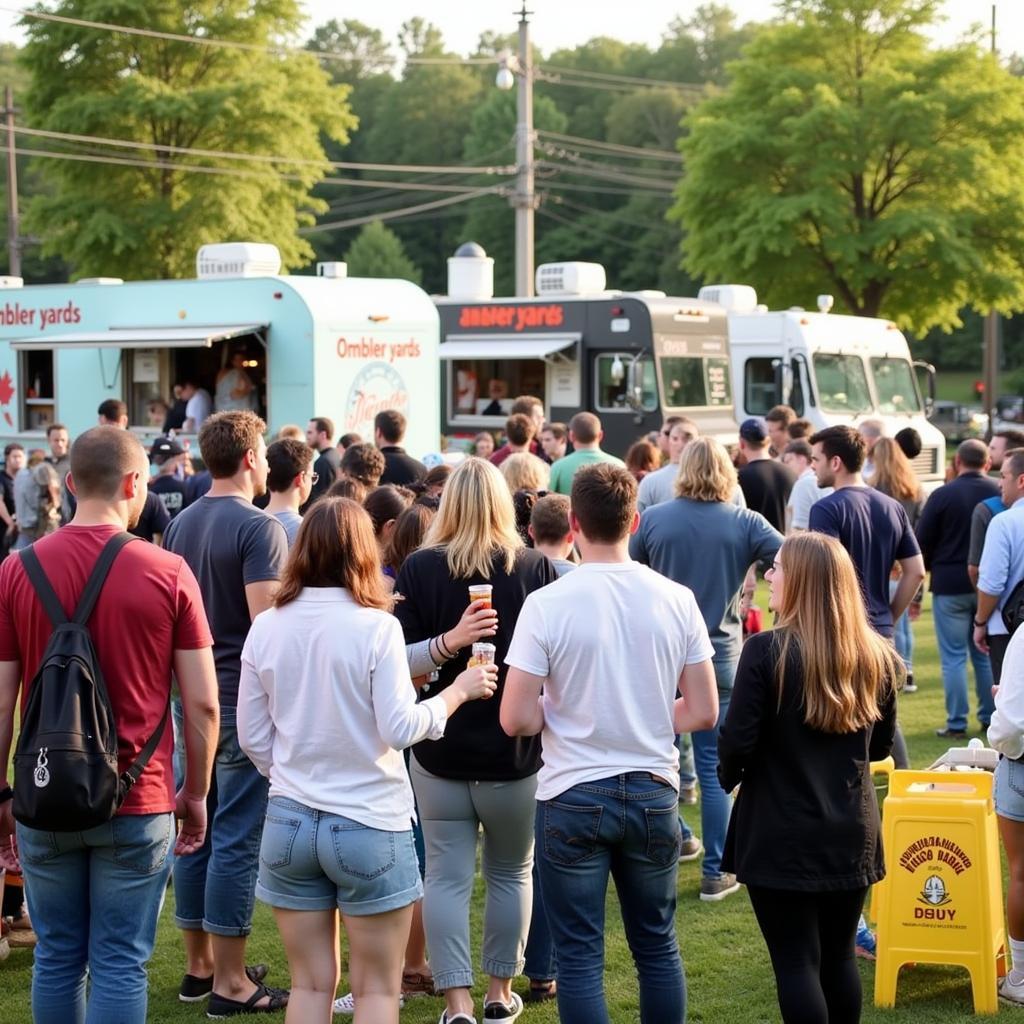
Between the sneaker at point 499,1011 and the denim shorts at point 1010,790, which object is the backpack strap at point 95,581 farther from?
the denim shorts at point 1010,790

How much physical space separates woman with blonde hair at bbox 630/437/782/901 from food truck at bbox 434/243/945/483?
11109 mm

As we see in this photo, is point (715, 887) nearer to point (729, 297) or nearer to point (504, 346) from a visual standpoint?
point (504, 346)

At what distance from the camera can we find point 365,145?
236ft

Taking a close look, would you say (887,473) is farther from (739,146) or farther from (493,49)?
(493,49)

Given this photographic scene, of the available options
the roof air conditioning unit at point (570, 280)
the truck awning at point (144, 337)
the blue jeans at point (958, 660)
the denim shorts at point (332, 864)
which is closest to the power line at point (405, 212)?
the roof air conditioning unit at point (570, 280)

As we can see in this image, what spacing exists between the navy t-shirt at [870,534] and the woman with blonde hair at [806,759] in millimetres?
2490

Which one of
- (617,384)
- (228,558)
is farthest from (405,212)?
(228,558)

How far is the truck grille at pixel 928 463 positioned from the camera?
67.4 feet

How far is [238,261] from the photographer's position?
1525cm

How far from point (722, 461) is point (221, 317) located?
9177 mm

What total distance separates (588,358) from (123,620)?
14.5 m

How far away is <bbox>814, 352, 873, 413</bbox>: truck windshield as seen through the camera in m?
19.6

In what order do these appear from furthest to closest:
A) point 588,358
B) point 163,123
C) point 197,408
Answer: point 163,123 → point 588,358 → point 197,408

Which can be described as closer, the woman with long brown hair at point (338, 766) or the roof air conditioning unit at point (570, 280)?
the woman with long brown hair at point (338, 766)
